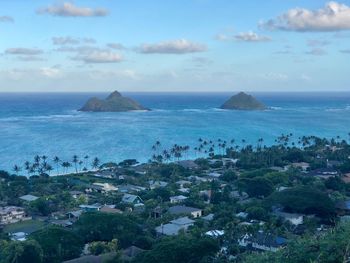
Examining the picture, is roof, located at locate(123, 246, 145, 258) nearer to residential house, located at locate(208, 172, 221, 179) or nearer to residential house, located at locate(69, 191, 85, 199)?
residential house, located at locate(69, 191, 85, 199)

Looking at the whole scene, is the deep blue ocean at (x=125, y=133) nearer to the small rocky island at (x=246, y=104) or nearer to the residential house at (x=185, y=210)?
the residential house at (x=185, y=210)

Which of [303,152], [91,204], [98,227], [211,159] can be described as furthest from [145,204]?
[303,152]

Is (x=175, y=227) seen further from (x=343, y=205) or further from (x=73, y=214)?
(x=343, y=205)

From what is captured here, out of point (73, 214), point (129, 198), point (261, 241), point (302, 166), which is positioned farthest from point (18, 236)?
point (302, 166)

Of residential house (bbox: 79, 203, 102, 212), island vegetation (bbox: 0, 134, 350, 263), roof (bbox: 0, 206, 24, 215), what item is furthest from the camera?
residential house (bbox: 79, 203, 102, 212)

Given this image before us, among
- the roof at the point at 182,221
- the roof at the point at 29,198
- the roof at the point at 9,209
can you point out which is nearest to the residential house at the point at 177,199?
the roof at the point at 182,221

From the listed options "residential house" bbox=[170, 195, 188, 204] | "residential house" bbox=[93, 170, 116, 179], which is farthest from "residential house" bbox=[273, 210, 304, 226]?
"residential house" bbox=[93, 170, 116, 179]
